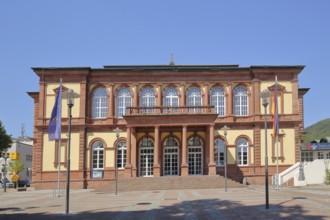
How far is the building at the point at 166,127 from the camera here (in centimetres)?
4019

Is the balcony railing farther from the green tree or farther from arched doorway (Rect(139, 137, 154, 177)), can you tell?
the green tree

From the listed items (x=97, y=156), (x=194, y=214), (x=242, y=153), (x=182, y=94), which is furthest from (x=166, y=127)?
(x=194, y=214)

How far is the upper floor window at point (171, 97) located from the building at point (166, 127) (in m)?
0.10

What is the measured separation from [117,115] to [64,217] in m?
26.2

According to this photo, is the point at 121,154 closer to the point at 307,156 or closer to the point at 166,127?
the point at 166,127

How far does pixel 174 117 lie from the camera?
37.4m

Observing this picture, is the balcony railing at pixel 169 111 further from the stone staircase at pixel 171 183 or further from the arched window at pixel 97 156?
the stone staircase at pixel 171 183

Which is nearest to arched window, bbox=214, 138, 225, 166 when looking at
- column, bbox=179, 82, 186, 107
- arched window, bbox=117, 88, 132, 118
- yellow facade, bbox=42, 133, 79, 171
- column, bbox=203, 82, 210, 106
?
column, bbox=203, 82, 210, 106

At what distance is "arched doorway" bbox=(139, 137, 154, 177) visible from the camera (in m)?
40.1

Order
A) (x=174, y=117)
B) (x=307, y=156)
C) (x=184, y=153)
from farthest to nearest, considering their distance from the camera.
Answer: (x=307, y=156) < (x=174, y=117) < (x=184, y=153)

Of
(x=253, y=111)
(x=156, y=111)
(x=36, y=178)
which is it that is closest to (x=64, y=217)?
(x=156, y=111)

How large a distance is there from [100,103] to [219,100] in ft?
40.2

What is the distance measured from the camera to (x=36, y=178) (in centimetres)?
4006

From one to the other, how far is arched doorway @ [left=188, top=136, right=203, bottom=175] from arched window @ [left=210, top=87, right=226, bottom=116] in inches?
146
